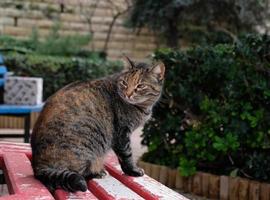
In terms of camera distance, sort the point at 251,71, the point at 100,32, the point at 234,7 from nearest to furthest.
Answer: the point at 251,71 → the point at 234,7 → the point at 100,32

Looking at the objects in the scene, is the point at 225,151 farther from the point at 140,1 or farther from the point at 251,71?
the point at 140,1

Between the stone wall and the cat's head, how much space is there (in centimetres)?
1010

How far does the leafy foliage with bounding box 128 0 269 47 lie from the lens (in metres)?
12.4

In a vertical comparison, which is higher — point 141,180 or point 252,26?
point 252,26

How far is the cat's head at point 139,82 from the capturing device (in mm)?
2818

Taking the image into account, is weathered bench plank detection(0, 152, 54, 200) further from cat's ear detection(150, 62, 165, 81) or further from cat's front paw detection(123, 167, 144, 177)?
cat's ear detection(150, 62, 165, 81)

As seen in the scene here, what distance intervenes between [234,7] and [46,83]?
5301mm

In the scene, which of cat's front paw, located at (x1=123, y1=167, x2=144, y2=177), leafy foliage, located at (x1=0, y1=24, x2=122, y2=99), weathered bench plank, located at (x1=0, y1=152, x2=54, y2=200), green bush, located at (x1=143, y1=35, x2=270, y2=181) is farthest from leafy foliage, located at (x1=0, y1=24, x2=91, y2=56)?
cat's front paw, located at (x1=123, y1=167, x2=144, y2=177)

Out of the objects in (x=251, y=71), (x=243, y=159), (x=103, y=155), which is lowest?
(x=243, y=159)

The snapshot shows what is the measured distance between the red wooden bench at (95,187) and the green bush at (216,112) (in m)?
1.72

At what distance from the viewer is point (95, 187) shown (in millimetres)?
2438

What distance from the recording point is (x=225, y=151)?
179 inches

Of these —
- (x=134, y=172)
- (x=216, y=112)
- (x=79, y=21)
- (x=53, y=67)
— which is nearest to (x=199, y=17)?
(x=79, y=21)

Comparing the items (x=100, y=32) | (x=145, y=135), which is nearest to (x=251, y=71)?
(x=145, y=135)
